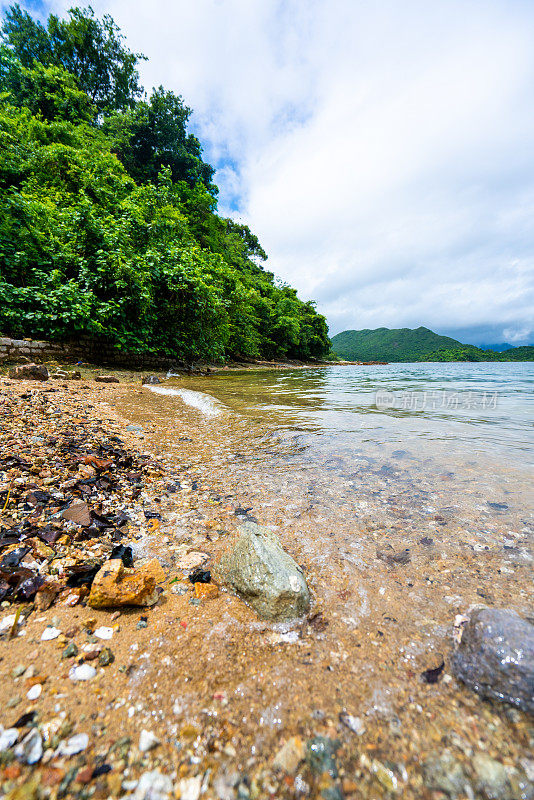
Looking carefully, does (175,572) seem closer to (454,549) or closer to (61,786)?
(61,786)

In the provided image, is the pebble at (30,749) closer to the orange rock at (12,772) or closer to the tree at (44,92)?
the orange rock at (12,772)

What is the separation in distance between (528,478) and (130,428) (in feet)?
18.6

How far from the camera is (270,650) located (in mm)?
1532

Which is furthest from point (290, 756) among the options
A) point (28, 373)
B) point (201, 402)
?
point (28, 373)

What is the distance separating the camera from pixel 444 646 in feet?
4.95

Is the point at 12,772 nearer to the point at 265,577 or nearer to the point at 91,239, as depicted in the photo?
the point at 265,577

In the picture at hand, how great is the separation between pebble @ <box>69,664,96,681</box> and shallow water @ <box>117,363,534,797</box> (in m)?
0.30

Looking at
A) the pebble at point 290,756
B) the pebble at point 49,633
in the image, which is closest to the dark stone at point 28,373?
the pebble at point 49,633

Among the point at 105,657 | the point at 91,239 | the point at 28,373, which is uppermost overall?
the point at 91,239

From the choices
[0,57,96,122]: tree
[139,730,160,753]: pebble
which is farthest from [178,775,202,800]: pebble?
[0,57,96,122]: tree

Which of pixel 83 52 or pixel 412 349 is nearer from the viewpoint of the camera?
pixel 83 52

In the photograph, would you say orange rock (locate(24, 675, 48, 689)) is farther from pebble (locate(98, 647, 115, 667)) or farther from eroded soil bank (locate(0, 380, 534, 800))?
pebble (locate(98, 647, 115, 667))

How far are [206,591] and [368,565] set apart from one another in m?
1.15

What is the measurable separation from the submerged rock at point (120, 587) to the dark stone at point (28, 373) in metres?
8.14
